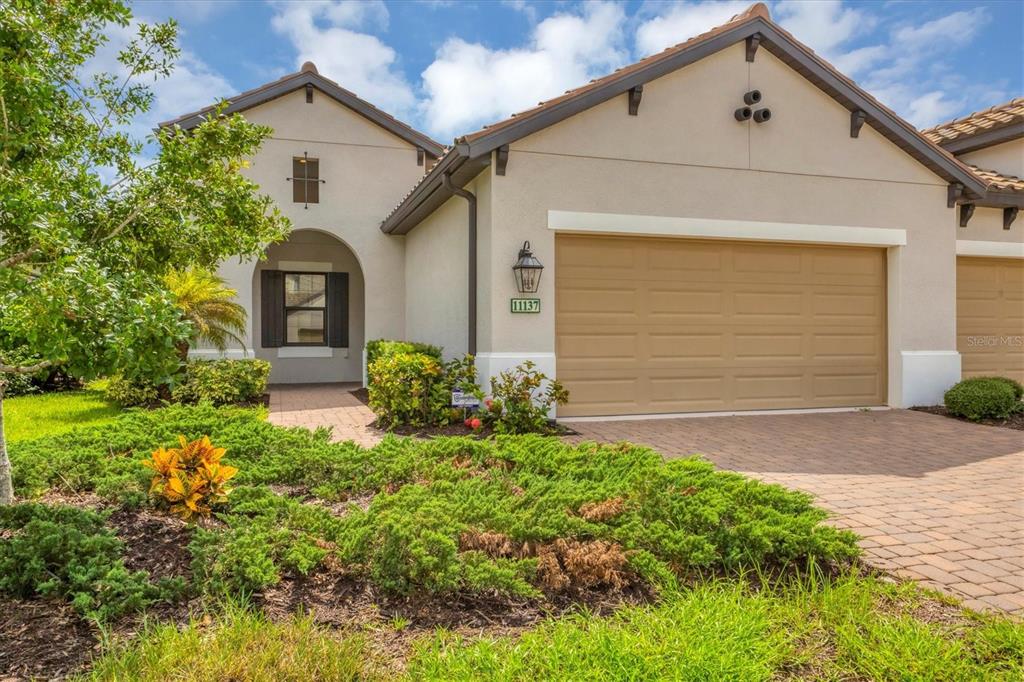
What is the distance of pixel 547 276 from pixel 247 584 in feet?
19.2

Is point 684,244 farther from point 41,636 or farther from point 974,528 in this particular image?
point 41,636

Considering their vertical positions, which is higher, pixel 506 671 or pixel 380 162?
pixel 380 162

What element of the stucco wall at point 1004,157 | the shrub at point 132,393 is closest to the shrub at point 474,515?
the shrub at point 132,393

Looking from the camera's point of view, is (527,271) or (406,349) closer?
(527,271)

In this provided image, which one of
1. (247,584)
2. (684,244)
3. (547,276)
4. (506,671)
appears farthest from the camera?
(684,244)

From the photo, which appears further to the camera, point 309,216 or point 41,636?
point 309,216

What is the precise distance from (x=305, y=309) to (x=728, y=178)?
953cm

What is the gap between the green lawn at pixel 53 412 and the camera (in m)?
7.81

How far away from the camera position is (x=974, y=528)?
4.41 meters

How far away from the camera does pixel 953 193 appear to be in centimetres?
1001

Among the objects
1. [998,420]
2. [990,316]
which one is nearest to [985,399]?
[998,420]

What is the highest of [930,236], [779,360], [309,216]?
[309,216]

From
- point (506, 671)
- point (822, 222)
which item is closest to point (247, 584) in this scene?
point (506, 671)

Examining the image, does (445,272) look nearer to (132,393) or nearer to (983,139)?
(132,393)
